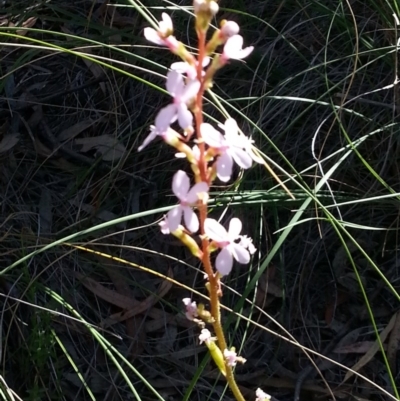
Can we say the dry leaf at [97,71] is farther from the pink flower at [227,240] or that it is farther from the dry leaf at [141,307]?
the pink flower at [227,240]

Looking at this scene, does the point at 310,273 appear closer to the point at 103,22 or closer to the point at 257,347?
the point at 257,347

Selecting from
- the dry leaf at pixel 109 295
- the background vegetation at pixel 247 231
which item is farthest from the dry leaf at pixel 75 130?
the dry leaf at pixel 109 295

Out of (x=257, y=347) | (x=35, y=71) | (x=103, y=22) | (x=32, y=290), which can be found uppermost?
(x=103, y=22)

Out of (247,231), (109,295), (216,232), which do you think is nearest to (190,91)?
(216,232)

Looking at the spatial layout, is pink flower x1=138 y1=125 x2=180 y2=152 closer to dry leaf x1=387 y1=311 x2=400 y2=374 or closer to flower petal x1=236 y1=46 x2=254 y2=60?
flower petal x1=236 y1=46 x2=254 y2=60

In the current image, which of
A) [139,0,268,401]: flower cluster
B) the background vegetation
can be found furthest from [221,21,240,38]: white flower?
the background vegetation

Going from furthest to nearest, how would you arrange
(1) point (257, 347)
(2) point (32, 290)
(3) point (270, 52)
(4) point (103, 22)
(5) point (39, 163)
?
(4) point (103, 22) < (5) point (39, 163) < (3) point (270, 52) < (1) point (257, 347) < (2) point (32, 290)

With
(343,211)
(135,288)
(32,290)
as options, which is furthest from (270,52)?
(32,290)
